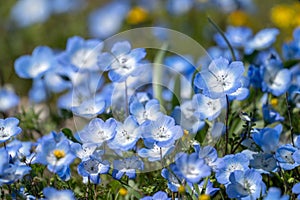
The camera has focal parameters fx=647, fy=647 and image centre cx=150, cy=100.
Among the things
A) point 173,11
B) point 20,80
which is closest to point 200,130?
point 20,80

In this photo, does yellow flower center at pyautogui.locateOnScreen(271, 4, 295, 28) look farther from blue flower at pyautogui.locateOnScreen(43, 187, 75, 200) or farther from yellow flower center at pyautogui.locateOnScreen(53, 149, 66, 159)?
blue flower at pyautogui.locateOnScreen(43, 187, 75, 200)

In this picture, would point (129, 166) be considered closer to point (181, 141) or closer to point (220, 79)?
point (181, 141)

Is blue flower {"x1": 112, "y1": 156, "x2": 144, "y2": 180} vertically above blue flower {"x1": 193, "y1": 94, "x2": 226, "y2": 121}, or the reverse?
blue flower {"x1": 193, "y1": 94, "x2": 226, "y2": 121}

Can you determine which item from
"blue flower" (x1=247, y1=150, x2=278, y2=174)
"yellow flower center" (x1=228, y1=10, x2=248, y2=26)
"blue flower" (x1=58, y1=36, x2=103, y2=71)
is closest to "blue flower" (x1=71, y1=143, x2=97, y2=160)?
"blue flower" (x1=247, y1=150, x2=278, y2=174)

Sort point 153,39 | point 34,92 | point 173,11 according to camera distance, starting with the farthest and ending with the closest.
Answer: point 173,11 → point 153,39 → point 34,92

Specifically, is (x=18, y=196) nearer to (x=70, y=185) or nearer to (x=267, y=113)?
(x=70, y=185)

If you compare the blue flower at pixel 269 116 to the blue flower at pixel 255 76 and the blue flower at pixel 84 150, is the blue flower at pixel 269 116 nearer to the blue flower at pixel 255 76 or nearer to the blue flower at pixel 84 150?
the blue flower at pixel 255 76
